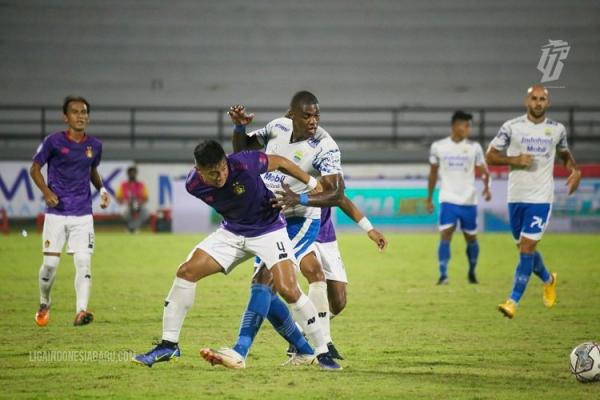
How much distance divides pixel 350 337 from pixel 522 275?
291 centimetres

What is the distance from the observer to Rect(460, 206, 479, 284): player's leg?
17.1 m

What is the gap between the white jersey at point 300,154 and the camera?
9.22 meters

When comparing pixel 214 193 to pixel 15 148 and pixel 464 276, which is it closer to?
pixel 464 276

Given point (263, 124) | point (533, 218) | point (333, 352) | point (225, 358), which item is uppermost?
point (263, 124)

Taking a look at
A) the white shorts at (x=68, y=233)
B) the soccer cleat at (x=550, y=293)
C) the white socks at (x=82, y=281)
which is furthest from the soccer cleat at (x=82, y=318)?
the soccer cleat at (x=550, y=293)

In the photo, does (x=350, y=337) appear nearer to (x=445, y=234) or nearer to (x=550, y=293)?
(x=550, y=293)

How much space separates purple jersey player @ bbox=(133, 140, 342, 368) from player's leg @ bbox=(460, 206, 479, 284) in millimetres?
8940

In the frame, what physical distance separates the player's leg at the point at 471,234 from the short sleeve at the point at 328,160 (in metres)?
8.35

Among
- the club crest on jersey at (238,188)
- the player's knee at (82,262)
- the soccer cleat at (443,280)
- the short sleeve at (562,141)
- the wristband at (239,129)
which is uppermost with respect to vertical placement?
the wristband at (239,129)

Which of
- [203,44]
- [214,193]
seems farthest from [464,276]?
[203,44]

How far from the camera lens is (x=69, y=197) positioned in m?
12.0

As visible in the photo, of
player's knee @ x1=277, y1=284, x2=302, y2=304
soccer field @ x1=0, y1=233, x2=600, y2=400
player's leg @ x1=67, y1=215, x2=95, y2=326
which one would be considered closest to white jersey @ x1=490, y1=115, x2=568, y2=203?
soccer field @ x1=0, y1=233, x2=600, y2=400

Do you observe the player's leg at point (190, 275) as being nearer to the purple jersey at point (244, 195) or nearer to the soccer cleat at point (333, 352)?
the purple jersey at point (244, 195)

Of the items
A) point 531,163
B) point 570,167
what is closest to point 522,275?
point 531,163
